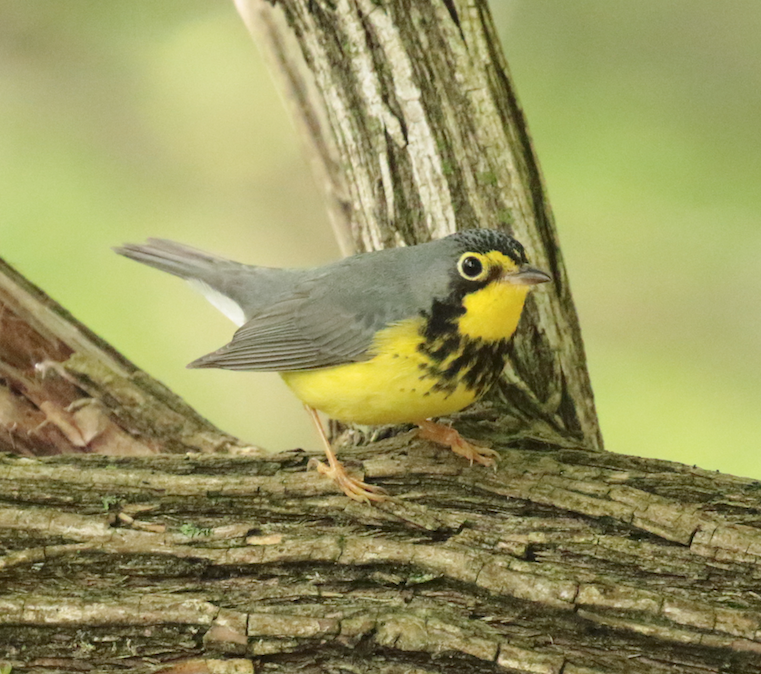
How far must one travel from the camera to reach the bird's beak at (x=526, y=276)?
349 centimetres

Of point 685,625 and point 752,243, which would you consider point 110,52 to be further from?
point 685,625

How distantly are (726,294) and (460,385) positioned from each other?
3.94 m

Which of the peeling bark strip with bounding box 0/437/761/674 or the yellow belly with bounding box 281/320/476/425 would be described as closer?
the peeling bark strip with bounding box 0/437/761/674

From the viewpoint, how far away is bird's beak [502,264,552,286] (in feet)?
11.5

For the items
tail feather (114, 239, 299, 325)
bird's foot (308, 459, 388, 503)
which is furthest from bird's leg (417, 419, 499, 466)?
tail feather (114, 239, 299, 325)

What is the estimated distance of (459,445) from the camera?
11.6 ft

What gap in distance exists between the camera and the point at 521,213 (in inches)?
176

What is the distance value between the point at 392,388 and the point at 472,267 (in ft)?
1.98

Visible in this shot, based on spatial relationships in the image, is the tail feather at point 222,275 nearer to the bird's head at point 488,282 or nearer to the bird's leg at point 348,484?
the bird's head at point 488,282

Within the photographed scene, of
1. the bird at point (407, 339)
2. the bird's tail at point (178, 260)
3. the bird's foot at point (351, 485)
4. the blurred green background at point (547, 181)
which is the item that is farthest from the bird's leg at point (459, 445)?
the blurred green background at point (547, 181)

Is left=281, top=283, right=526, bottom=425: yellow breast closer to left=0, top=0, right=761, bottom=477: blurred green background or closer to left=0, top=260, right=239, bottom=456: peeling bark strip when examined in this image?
left=0, top=260, right=239, bottom=456: peeling bark strip

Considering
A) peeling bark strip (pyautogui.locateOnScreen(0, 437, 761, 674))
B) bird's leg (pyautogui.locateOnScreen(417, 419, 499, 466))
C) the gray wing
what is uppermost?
the gray wing

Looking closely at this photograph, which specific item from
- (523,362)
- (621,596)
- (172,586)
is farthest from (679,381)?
(172,586)

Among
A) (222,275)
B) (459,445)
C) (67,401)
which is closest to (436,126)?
(222,275)
